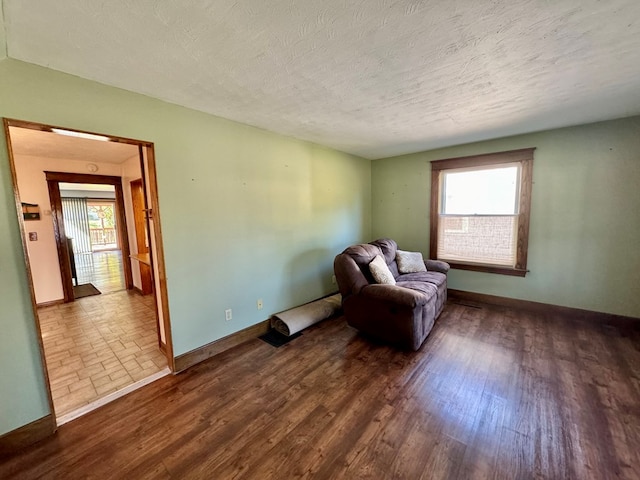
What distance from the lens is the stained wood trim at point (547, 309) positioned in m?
3.01

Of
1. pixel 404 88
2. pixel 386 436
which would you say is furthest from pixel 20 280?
pixel 404 88

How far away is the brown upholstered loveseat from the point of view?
2555 millimetres

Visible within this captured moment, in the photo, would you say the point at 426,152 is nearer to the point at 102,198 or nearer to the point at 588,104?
the point at 588,104

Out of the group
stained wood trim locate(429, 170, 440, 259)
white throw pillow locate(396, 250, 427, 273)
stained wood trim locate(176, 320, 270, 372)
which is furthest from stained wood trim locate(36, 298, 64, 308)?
stained wood trim locate(429, 170, 440, 259)

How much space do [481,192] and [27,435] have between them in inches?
209

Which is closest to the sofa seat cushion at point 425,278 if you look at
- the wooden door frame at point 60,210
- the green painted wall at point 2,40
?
the green painted wall at point 2,40

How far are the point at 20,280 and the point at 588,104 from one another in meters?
4.91

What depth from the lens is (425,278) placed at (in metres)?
3.37

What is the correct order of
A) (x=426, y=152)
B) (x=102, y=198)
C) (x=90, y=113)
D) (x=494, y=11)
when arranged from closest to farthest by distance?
(x=494, y=11), (x=90, y=113), (x=426, y=152), (x=102, y=198)

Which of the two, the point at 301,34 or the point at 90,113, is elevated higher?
the point at 301,34

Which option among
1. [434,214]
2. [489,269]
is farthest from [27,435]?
[489,269]

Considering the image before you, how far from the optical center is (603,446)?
5.05 feet

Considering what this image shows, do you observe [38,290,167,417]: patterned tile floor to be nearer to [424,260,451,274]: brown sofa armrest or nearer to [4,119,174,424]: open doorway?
[4,119,174,424]: open doorway

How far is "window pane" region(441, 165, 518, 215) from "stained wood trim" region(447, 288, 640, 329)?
50.8 inches
